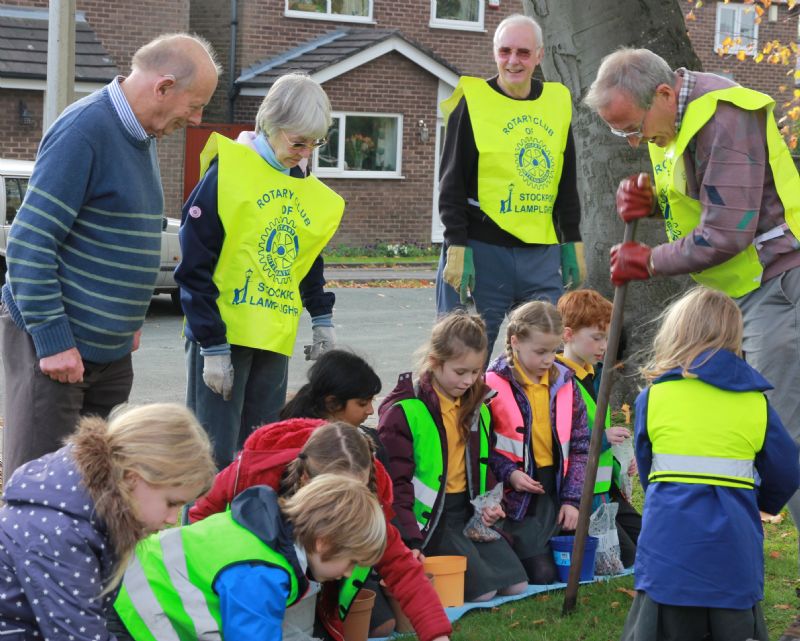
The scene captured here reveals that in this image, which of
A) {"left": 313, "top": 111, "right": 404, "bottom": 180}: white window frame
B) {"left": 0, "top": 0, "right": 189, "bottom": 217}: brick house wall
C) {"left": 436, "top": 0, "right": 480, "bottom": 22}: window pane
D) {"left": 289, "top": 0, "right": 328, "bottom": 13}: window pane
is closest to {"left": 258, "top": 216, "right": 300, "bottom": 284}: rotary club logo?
{"left": 0, "top": 0, "right": 189, "bottom": 217}: brick house wall

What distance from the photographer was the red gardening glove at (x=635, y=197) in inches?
194

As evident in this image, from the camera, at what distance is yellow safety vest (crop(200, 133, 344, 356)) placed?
16.5ft

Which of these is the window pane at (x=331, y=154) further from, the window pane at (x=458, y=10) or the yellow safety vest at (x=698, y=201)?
the yellow safety vest at (x=698, y=201)

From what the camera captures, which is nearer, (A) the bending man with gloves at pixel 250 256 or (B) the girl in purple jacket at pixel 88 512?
(B) the girl in purple jacket at pixel 88 512

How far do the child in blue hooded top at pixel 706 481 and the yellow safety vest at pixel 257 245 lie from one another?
66.1 inches

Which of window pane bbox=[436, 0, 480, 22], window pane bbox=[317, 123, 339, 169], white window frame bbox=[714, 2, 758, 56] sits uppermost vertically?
white window frame bbox=[714, 2, 758, 56]

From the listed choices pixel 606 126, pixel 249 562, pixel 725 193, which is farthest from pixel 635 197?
pixel 606 126

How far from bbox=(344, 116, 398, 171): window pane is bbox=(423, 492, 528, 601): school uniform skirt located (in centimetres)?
1925

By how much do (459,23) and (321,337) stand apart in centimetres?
2142

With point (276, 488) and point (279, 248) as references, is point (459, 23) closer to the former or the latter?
point (279, 248)

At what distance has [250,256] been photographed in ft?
16.6

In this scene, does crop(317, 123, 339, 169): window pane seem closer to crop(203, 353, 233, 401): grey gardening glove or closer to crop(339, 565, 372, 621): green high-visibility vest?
crop(203, 353, 233, 401): grey gardening glove

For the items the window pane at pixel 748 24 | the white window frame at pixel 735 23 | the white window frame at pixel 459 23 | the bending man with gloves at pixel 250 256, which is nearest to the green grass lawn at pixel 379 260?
the white window frame at pixel 459 23

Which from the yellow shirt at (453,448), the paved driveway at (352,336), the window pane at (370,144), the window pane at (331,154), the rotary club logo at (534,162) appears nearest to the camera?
the yellow shirt at (453,448)
